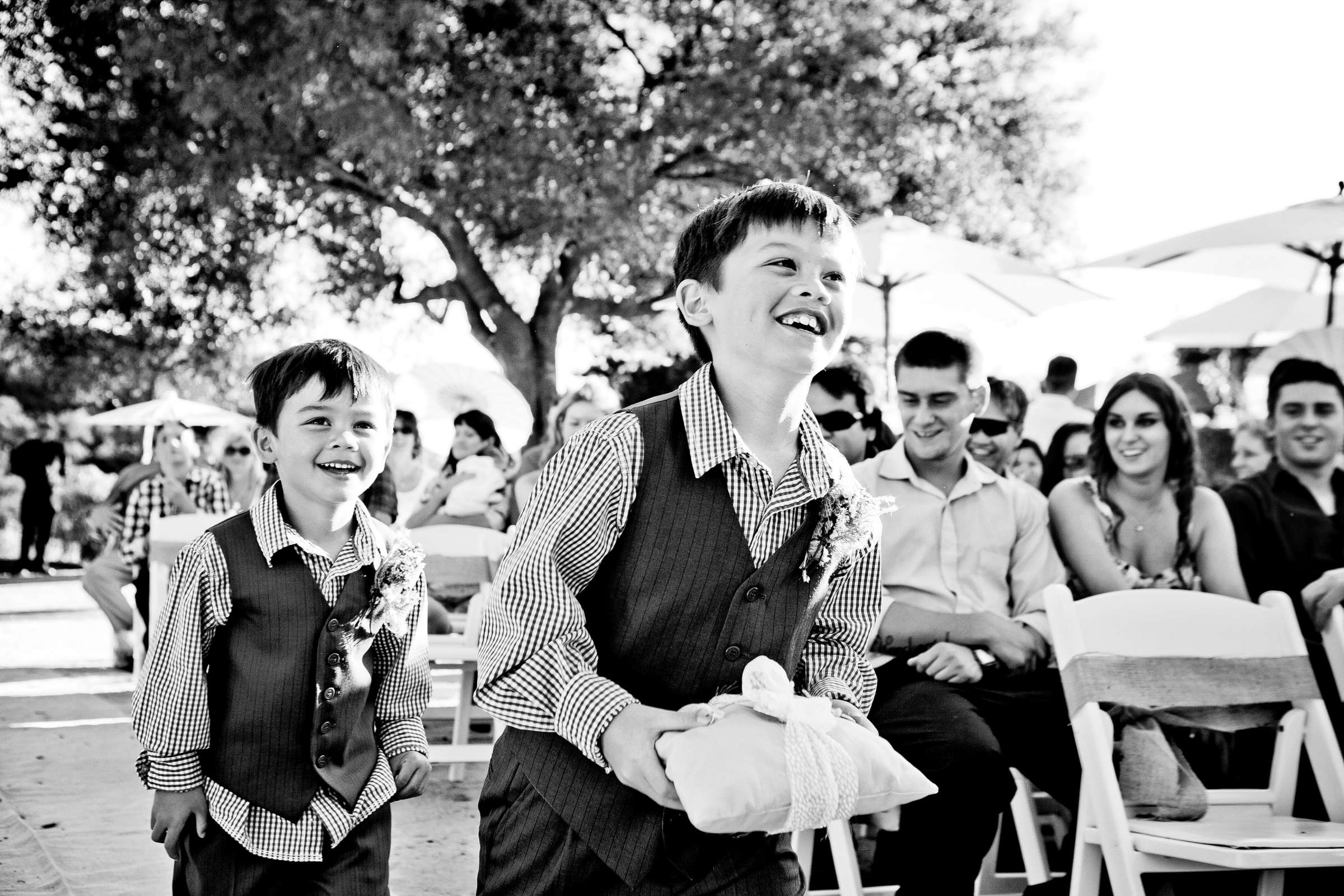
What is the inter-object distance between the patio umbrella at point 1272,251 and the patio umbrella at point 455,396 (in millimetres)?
4473

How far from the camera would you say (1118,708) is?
3.83 metres

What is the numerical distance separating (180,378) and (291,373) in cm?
1869

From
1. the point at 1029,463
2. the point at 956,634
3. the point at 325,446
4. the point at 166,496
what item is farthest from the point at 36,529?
the point at 325,446

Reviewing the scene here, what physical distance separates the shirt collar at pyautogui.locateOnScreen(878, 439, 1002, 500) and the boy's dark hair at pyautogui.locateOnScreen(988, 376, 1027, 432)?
232 cm

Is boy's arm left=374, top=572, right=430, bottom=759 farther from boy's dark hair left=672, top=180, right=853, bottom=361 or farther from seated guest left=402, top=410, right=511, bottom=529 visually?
seated guest left=402, top=410, right=511, bottom=529

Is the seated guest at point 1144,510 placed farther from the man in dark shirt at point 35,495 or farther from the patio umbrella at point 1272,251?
the man in dark shirt at point 35,495

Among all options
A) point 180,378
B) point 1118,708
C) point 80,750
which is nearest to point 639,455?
point 1118,708

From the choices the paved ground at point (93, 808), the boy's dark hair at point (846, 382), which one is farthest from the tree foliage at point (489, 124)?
the boy's dark hair at point (846, 382)

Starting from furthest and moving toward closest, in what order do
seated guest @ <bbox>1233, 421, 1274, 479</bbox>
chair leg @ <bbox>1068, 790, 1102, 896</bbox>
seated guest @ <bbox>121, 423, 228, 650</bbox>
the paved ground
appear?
seated guest @ <bbox>121, 423, 228, 650</bbox>, seated guest @ <bbox>1233, 421, 1274, 479</bbox>, the paved ground, chair leg @ <bbox>1068, 790, 1102, 896</bbox>

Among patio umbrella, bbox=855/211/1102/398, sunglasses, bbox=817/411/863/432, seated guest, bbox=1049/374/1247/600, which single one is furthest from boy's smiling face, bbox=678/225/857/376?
patio umbrella, bbox=855/211/1102/398

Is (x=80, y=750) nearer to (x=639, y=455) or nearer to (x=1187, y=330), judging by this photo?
(x=639, y=455)

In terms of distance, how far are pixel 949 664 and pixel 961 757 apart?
37 cm

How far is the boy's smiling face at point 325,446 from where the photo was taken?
9.91 ft

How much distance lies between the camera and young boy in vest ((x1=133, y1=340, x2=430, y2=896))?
2.88 m
